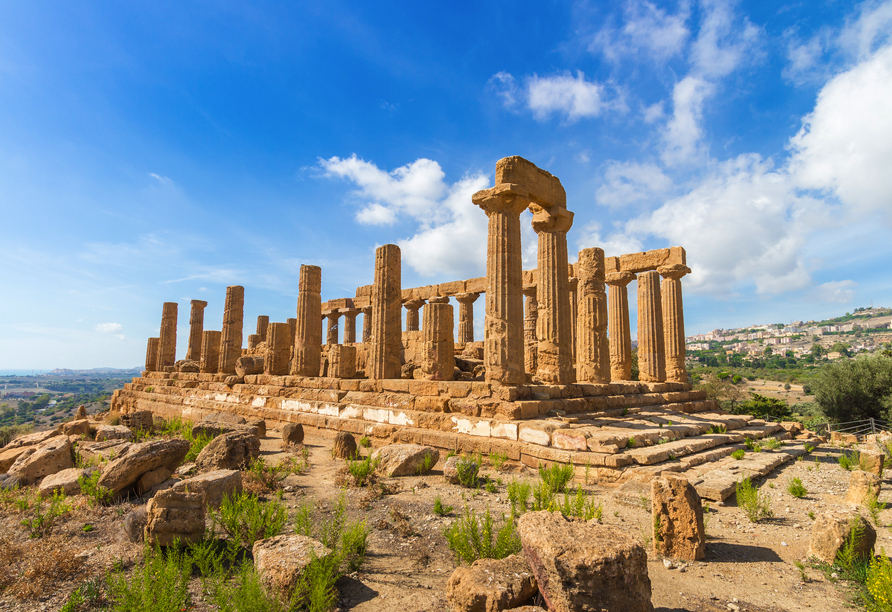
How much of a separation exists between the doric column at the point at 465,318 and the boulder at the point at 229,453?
15.3 metres

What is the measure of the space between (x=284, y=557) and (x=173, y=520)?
1.42 meters

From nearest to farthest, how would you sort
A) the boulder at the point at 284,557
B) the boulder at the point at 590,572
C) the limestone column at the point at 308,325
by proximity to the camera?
the boulder at the point at 590,572, the boulder at the point at 284,557, the limestone column at the point at 308,325

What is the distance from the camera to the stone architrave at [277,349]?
53.5 ft

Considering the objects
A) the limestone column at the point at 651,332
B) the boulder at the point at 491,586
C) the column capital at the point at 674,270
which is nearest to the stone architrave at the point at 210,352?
the limestone column at the point at 651,332

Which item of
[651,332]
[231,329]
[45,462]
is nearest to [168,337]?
[231,329]

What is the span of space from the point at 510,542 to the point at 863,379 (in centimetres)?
2598

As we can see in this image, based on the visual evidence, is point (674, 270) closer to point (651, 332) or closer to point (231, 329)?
point (651, 332)

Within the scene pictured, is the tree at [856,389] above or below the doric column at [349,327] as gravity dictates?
below

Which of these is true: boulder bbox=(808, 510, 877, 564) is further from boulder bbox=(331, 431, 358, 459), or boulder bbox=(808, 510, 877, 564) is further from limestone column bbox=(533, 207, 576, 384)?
boulder bbox=(331, 431, 358, 459)

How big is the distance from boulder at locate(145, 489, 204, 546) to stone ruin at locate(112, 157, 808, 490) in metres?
5.29

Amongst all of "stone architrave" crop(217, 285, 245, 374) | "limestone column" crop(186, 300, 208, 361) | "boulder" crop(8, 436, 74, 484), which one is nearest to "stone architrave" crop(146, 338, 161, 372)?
"limestone column" crop(186, 300, 208, 361)

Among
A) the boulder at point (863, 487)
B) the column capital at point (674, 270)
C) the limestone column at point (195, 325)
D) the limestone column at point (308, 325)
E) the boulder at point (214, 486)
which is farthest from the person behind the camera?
the limestone column at point (195, 325)

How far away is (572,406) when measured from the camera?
10.0 metres

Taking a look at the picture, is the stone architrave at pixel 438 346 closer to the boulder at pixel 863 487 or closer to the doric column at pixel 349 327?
the boulder at pixel 863 487
